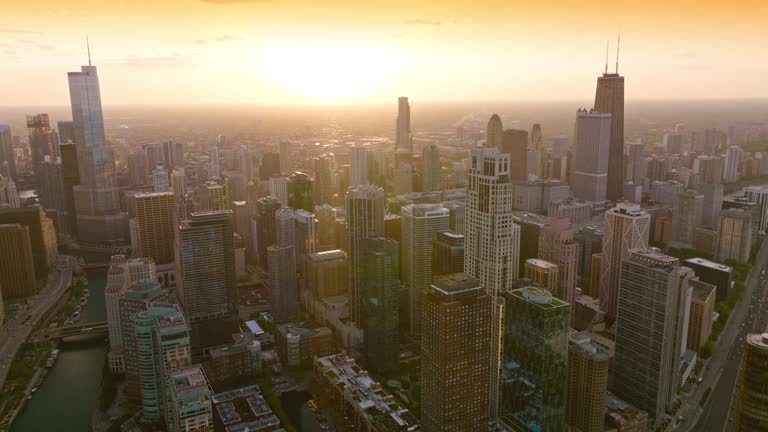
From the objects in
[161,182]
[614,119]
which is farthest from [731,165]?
[161,182]

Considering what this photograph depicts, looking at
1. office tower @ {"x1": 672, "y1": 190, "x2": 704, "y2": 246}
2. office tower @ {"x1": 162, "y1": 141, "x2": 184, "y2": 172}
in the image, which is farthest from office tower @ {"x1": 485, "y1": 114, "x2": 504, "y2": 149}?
office tower @ {"x1": 162, "y1": 141, "x2": 184, "y2": 172}

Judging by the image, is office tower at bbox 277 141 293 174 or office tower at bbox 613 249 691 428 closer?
office tower at bbox 613 249 691 428

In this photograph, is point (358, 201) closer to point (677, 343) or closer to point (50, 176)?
point (677, 343)

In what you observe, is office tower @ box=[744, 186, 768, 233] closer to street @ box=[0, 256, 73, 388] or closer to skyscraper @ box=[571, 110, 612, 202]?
skyscraper @ box=[571, 110, 612, 202]

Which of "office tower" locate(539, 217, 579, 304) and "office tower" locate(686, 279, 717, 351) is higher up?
"office tower" locate(539, 217, 579, 304)

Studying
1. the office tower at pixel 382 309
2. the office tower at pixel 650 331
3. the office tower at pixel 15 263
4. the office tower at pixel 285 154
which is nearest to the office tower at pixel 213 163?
the office tower at pixel 285 154

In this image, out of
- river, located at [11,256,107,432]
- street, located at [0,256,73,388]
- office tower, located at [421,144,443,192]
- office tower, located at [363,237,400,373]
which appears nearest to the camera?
river, located at [11,256,107,432]
